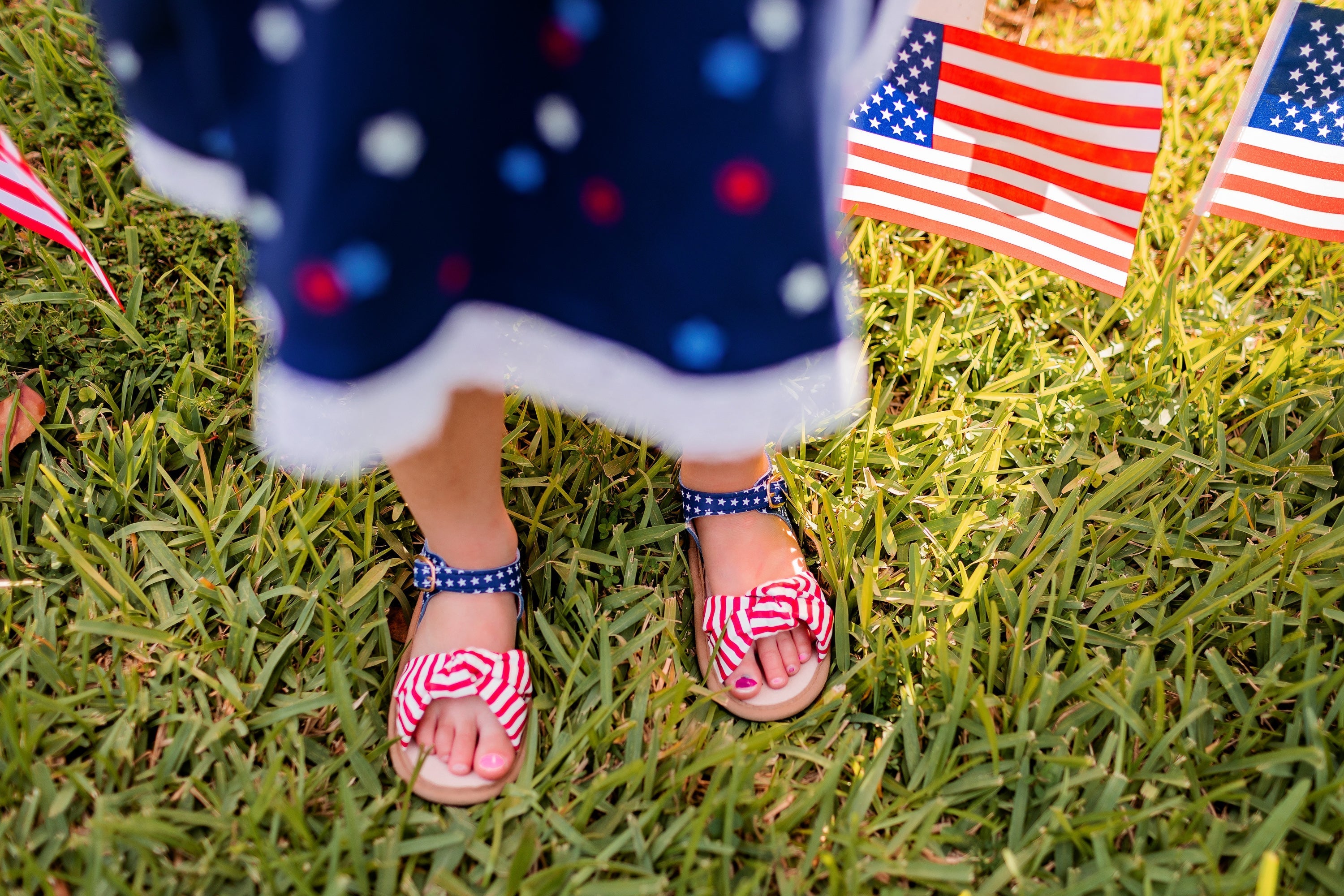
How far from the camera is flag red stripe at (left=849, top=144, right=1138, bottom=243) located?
1.32 metres

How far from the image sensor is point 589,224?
0.68 m

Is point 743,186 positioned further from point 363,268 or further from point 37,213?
point 37,213

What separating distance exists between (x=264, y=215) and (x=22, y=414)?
89 centimetres

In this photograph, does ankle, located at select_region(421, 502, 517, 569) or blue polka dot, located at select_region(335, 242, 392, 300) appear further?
ankle, located at select_region(421, 502, 517, 569)

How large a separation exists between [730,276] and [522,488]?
72 centimetres

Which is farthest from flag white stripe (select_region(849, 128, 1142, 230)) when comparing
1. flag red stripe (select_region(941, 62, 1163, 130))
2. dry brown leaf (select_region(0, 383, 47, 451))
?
dry brown leaf (select_region(0, 383, 47, 451))

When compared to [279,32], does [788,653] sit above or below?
below

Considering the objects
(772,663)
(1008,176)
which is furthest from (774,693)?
(1008,176)

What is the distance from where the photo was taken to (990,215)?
1.41m

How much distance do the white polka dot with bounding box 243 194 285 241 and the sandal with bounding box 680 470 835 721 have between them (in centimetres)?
67

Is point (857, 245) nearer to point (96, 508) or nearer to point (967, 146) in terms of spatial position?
point (967, 146)

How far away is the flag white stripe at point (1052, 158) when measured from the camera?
1.26 meters

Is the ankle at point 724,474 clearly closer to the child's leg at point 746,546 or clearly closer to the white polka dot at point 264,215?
the child's leg at point 746,546

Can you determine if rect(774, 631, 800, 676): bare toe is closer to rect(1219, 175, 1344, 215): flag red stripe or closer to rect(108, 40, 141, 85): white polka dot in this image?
rect(108, 40, 141, 85): white polka dot
